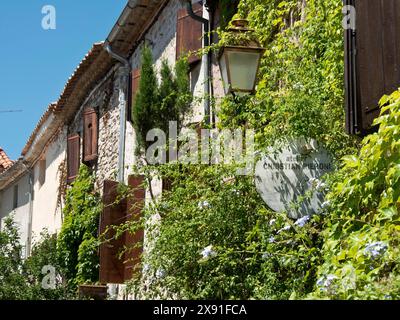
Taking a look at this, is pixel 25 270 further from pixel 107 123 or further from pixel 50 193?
pixel 50 193

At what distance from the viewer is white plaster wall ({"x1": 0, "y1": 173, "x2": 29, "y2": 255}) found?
2164 cm

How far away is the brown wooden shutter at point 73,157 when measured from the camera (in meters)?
16.3

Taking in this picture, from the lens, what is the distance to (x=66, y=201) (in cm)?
1609

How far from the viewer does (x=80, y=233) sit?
47.7 feet

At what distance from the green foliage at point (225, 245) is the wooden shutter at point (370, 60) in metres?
0.84

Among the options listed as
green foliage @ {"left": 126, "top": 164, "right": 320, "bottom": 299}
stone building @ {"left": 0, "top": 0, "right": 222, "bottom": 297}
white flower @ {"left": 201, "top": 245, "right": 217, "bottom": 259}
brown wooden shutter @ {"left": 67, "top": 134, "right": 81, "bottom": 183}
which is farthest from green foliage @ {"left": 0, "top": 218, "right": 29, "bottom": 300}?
white flower @ {"left": 201, "top": 245, "right": 217, "bottom": 259}

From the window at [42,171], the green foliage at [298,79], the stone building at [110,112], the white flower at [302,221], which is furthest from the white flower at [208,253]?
the window at [42,171]

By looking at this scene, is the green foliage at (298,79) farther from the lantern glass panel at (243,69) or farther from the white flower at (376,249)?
the white flower at (376,249)

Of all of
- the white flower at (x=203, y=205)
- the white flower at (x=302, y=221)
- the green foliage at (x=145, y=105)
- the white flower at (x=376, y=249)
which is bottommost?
the white flower at (x=376, y=249)

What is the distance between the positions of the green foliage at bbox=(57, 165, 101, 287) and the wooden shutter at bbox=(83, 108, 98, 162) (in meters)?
0.29

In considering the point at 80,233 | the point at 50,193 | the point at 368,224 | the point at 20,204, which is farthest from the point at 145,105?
the point at 20,204

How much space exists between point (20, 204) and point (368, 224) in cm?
1872
